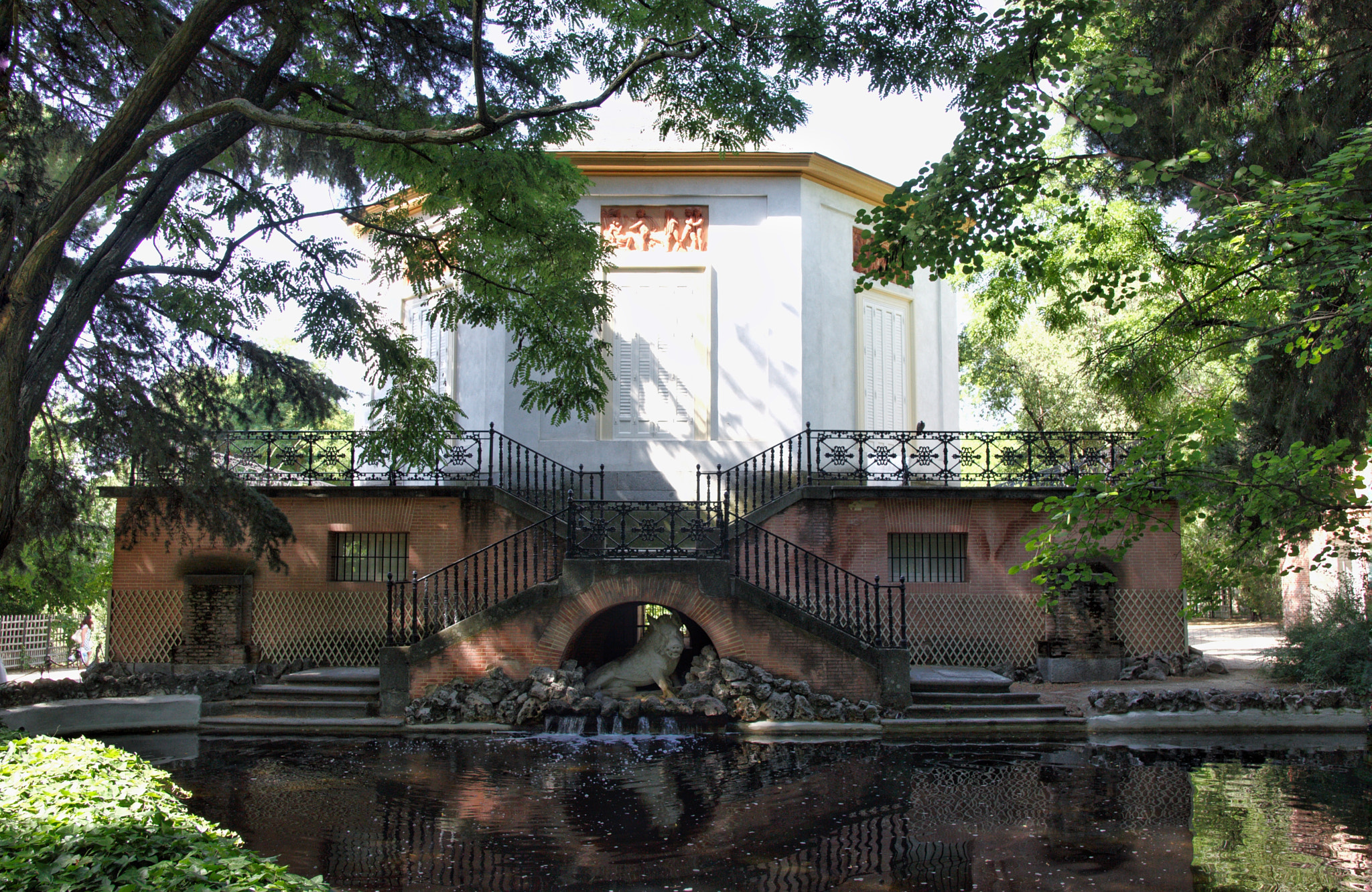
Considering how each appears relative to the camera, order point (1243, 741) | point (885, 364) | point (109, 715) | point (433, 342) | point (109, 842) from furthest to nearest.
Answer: point (885, 364), point (433, 342), point (109, 715), point (1243, 741), point (109, 842)

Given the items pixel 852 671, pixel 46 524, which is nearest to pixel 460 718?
pixel 852 671

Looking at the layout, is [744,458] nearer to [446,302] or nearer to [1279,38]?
[446,302]

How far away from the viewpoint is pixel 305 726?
12305 millimetres

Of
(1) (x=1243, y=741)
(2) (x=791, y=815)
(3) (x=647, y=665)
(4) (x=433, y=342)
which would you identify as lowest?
(1) (x=1243, y=741)

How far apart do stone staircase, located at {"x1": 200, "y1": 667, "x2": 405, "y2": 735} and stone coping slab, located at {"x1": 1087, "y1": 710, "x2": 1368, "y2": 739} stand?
8939 millimetres

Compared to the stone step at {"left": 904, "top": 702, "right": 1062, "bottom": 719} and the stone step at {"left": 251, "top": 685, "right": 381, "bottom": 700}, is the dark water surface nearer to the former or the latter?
the stone step at {"left": 904, "top": 702, "right": 1062, "bottom": 719}

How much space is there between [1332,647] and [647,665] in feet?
31.7

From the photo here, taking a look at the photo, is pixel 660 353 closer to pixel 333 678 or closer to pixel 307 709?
pixel 333 678

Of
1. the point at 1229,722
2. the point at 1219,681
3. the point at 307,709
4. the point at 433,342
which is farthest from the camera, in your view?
the point at 433,342

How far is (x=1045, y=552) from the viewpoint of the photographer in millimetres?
7348

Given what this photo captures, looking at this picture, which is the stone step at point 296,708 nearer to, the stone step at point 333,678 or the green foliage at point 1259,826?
the stone step at point 333,678

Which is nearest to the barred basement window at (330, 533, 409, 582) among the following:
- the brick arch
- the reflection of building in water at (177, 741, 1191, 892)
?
the brick arch

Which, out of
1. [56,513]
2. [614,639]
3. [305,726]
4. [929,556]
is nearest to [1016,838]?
[929,556]

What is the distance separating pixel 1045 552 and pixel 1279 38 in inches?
310
